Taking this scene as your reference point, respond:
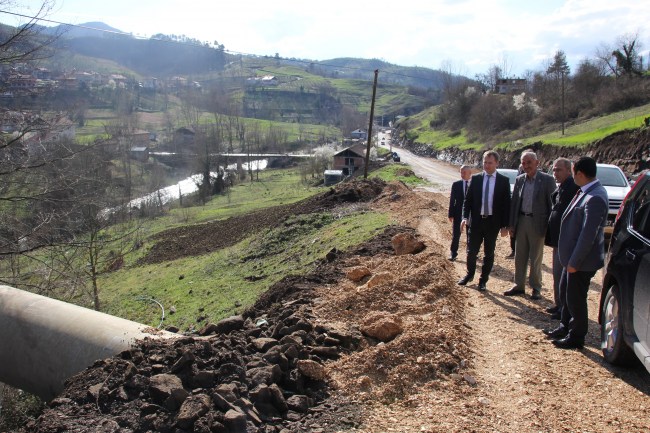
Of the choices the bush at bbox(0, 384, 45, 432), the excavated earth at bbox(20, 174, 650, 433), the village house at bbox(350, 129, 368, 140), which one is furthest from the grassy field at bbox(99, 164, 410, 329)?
the village house at bbox(350, 129, 368, 140)

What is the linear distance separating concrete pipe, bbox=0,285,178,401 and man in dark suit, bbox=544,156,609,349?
4672 millimetres

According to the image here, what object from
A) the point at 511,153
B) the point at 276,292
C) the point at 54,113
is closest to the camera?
the point at 276,292

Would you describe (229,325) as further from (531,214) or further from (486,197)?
(531,214)

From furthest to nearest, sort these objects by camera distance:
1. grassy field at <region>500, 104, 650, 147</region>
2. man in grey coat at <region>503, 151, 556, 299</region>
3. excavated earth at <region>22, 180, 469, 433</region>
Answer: grassy field at <region>500, 104, 650, 147</region>, man in grey coat at <region>503, 151, 556, 299</region>, excavated earth at <region>22, 180, 469, 433</region>

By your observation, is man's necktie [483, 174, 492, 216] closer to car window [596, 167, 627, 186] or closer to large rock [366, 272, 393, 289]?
large rock [366, 272, 393, 289]

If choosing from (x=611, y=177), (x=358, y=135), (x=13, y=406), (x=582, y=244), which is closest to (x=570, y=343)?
(x=582, y=244)

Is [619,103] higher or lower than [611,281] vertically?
higher

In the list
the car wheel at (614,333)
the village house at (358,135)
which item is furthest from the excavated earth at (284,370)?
the village house at (358,135)

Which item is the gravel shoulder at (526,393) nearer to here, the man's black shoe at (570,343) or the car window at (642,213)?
the man's black shoe at (570,343)

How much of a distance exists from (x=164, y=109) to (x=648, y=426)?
145 metres

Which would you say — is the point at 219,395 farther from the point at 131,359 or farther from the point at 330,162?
the point at 330,162

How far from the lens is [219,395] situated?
15.1 ft

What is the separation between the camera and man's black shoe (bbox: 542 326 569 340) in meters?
6.26

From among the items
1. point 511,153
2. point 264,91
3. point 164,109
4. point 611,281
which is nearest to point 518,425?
point 611,281
